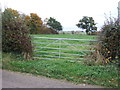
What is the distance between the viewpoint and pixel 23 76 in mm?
5473

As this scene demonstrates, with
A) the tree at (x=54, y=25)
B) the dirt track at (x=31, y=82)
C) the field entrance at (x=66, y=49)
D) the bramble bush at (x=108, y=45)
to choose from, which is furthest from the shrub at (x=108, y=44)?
the tree at (x=54, y=25)

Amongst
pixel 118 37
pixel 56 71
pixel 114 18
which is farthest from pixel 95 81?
pixel 114 18

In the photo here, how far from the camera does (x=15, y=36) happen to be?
8.09m

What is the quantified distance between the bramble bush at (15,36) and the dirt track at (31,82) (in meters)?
2.74

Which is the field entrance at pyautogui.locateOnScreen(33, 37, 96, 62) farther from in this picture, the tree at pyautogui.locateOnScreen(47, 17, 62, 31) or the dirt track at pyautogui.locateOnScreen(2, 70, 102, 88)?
the tree at pyautogui.locateOnScreen(47, 17, 62, 31)

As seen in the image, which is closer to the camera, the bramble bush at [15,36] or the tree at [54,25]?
the bramble bush at [15,36]

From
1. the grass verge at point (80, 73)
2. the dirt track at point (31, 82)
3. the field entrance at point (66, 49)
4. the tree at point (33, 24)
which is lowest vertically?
the dirt track at point (31, 82)

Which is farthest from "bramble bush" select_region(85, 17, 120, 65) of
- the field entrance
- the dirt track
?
the dirt track

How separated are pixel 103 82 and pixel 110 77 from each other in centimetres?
47

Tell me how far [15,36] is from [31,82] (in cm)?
389

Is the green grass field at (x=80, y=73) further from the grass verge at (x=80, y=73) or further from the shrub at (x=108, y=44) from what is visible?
the shrub at (x=108, y=44)

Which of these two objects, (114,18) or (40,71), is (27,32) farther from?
(114,18)

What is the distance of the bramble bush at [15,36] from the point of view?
8.12 metres

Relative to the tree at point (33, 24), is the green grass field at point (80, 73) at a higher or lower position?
lower
